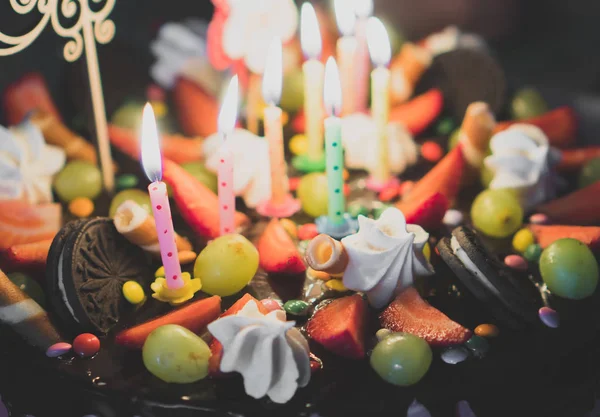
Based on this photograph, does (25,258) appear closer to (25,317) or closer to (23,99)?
(25,317)

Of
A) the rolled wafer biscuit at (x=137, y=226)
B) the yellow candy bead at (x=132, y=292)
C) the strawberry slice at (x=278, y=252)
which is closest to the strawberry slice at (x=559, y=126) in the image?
the strawberry slice at (x=278, y=252)

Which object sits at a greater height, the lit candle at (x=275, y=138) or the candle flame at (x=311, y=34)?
the candle flame at (x=311, y=34)

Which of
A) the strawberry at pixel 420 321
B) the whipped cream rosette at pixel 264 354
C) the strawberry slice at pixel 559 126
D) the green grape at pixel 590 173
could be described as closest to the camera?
the whipped cream rosette at pixel 264 354

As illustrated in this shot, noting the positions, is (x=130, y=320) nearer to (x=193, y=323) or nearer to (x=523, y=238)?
(x=193, y=323)

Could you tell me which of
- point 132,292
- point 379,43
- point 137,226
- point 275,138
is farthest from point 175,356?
point 379,43

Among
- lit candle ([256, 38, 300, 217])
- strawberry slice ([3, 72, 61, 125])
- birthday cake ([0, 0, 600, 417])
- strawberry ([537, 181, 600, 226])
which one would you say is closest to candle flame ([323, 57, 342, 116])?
birthday cake ([0, 0, 600, 417])

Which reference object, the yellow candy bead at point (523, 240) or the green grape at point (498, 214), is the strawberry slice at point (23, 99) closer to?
the green grape at point (498, 214)
